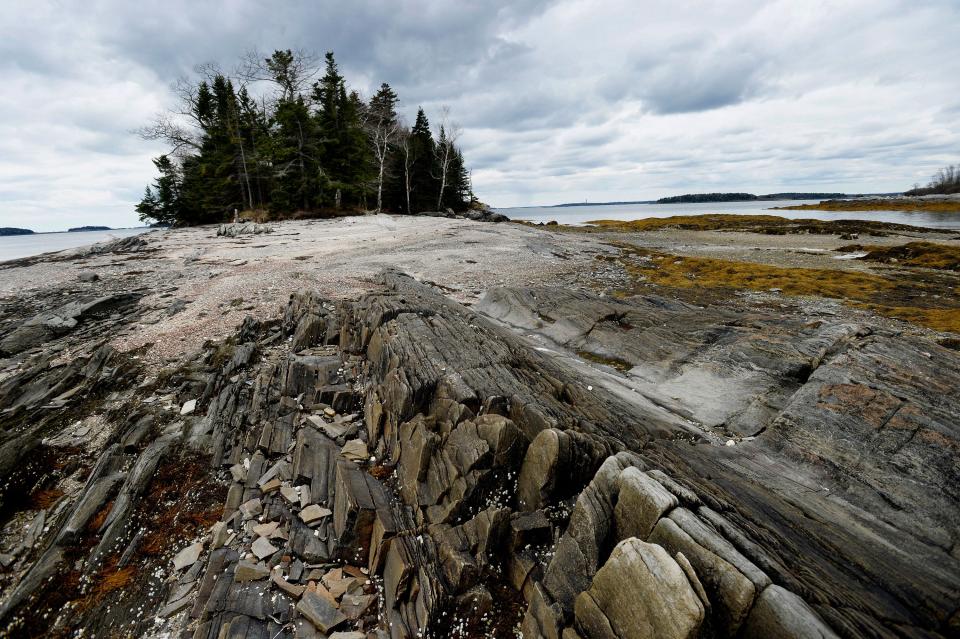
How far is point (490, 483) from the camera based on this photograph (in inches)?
245

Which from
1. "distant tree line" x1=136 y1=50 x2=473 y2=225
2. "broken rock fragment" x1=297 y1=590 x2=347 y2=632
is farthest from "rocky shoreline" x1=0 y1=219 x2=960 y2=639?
"distant tree line" x1=136 y1=50 x2=473 y2=225

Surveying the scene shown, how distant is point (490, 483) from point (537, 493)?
80 centimetres

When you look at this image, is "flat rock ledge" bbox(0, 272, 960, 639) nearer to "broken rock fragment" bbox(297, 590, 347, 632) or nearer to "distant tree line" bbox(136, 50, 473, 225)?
"broken rock fragment" bbox(297, 590, 347, 632)

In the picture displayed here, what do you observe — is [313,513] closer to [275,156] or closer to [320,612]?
[320,612]

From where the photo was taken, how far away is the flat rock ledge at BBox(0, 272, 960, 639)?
4.10 metres

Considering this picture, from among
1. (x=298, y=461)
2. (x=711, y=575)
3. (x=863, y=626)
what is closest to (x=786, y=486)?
(x=863, y=626)

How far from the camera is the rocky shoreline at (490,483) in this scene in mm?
4277

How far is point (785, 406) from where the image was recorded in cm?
807

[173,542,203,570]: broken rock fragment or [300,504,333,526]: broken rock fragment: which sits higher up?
[300,504,333,526]: broken rock fragment

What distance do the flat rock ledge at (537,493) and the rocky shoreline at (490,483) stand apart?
4cm

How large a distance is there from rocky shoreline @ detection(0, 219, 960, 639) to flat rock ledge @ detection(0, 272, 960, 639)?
1.5 inches

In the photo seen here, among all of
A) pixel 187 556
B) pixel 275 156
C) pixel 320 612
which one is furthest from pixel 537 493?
pixel 275 156

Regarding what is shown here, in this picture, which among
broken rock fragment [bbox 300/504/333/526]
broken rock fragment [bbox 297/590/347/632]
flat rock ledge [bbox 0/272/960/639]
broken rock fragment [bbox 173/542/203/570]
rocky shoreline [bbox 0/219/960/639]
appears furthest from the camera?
broken rock fragment [bbox 300/504/333/526]

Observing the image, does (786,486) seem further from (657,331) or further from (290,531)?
(290,531)
